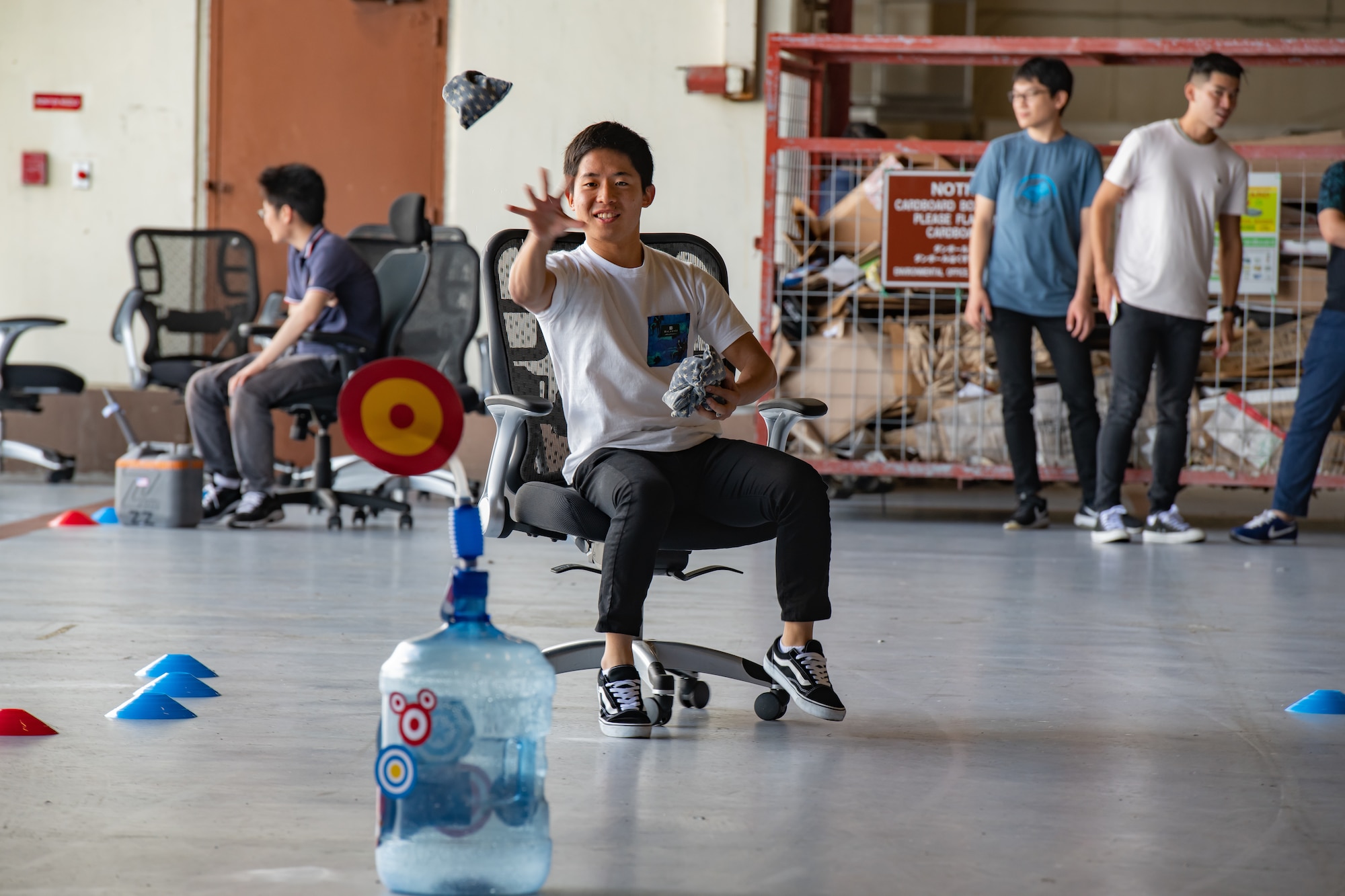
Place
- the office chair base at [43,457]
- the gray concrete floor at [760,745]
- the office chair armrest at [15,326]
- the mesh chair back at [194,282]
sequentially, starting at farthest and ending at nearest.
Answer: the office chair base at [43,457] < the office chair armrest at [15,326] < the mesh chair back at [194,282] < the gray concrete floor at [760,745]

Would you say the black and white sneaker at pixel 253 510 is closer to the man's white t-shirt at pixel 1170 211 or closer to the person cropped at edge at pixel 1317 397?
the man's white t-shirt at pixel 1170 211

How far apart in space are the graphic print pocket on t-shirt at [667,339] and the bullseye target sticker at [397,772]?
1016mm

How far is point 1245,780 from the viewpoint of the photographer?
1923 millimetres

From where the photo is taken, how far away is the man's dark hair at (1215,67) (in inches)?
185

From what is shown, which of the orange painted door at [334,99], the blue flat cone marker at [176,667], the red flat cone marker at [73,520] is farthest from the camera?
the orange painted door at [334,99]

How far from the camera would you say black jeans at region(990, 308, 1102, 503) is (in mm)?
5148

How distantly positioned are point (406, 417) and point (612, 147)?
2.71ft

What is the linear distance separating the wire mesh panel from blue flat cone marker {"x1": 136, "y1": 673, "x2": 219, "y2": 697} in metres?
3.70

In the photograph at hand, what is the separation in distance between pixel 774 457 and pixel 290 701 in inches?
34.7

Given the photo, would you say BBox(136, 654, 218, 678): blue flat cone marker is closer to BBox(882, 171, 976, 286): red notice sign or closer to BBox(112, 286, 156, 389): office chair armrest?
BBox(112, 286, 156, 389): office chair armrest

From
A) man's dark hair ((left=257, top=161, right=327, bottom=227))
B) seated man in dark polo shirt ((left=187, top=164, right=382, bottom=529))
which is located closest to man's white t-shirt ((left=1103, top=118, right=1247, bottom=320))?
seated man in dark polo shirt ((left=187, top=164, right=382, bottom=529))

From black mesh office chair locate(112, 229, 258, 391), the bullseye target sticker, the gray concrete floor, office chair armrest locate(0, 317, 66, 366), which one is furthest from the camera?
office chair armrest locate(0, 317, 66, 366)

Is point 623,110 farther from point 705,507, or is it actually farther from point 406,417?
point 406,417

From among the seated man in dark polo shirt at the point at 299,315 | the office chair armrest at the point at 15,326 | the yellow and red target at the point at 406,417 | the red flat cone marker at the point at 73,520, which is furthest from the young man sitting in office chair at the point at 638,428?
the office chair armrest at the point at 15,326
